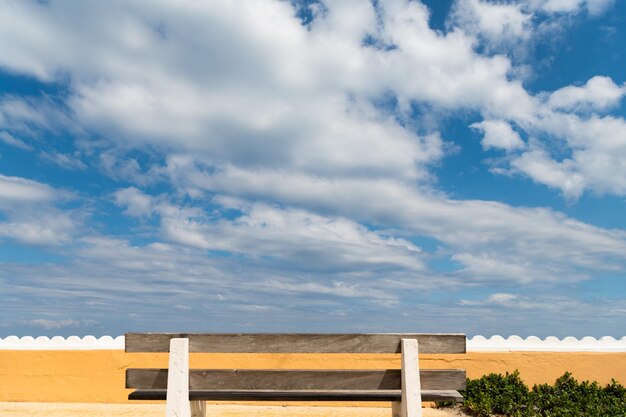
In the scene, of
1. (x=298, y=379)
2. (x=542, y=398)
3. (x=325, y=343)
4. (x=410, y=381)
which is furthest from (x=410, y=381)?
(x=542, y=398)

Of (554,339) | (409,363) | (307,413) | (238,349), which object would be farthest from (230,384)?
(554,339)

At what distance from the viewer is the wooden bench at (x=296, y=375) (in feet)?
14.0

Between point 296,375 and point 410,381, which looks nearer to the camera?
point 410,381

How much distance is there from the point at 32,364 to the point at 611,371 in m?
8.25

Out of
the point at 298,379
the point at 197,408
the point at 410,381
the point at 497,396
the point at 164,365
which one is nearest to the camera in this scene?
the point at 410,381

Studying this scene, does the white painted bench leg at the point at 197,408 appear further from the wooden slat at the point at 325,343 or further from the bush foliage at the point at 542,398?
the bush foliage at the point at 542,398

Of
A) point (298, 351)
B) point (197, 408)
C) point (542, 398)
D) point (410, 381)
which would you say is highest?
point (298, 351)

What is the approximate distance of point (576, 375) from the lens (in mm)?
8531

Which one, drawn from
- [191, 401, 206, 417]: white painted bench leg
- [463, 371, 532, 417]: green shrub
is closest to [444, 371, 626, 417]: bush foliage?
[463, 371, 532, 417]: green shrub

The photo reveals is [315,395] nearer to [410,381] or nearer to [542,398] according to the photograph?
[410,381]

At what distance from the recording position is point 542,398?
7598 mm

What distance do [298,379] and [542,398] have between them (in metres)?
4.49

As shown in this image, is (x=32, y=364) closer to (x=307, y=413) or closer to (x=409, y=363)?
(x=307, y=413)

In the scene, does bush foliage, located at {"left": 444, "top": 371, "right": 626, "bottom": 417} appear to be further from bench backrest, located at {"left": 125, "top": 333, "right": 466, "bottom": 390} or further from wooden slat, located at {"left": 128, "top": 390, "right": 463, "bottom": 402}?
bench backrest, located at {"left": 125, "top": 333, "right": 466, "bottom": 390}
